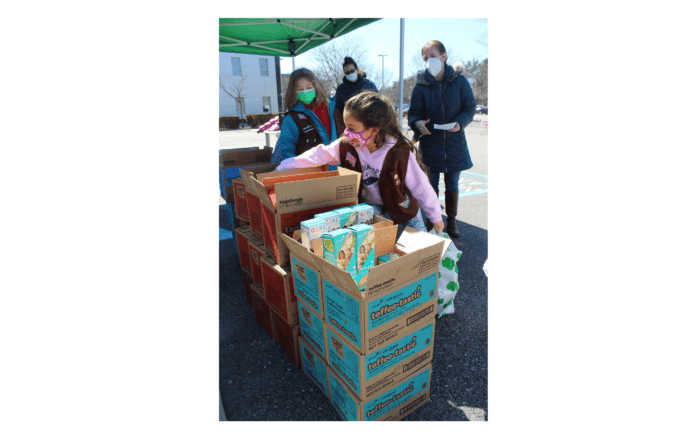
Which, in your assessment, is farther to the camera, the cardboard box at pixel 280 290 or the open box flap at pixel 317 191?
the cardboard box at pixel 280 290

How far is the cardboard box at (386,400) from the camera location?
1628 mm

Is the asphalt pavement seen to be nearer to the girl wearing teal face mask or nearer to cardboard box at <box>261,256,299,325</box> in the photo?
cardboard box at <box>261,256,299,325</box>

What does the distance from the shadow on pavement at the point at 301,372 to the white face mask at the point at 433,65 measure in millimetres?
2017

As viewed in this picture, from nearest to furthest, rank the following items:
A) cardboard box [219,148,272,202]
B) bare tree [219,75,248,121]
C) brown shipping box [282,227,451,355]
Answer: brown shipping box [282,227,451,355] < cardboard box [219,148,272,202] < bare tree [219,75,248,121]

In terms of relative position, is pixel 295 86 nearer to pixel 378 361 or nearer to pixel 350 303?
pixel 350 303

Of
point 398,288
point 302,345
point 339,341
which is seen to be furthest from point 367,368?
point 302,345

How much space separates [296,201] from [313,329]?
714 mm

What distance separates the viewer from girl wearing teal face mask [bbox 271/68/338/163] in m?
3.03

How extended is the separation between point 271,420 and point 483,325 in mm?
1593

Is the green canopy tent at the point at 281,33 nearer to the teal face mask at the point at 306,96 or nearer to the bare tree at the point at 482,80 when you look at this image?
the bare tree at the point at 482,80

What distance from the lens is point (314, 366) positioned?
1.99 meters

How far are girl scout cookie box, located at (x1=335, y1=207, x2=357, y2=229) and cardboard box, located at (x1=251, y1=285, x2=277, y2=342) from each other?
91cm

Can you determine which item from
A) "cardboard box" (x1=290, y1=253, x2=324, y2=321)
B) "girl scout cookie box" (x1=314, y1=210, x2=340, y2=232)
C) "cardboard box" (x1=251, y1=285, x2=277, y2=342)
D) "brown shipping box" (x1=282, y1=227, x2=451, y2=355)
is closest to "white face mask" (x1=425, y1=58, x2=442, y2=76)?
"girl scout cookie box" (x1=314, y1=210, x2=340, y2=232)

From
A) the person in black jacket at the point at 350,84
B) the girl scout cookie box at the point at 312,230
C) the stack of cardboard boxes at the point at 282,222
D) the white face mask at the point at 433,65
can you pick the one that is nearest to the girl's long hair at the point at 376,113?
the stack of cardboard boxes at the point at 282,222
